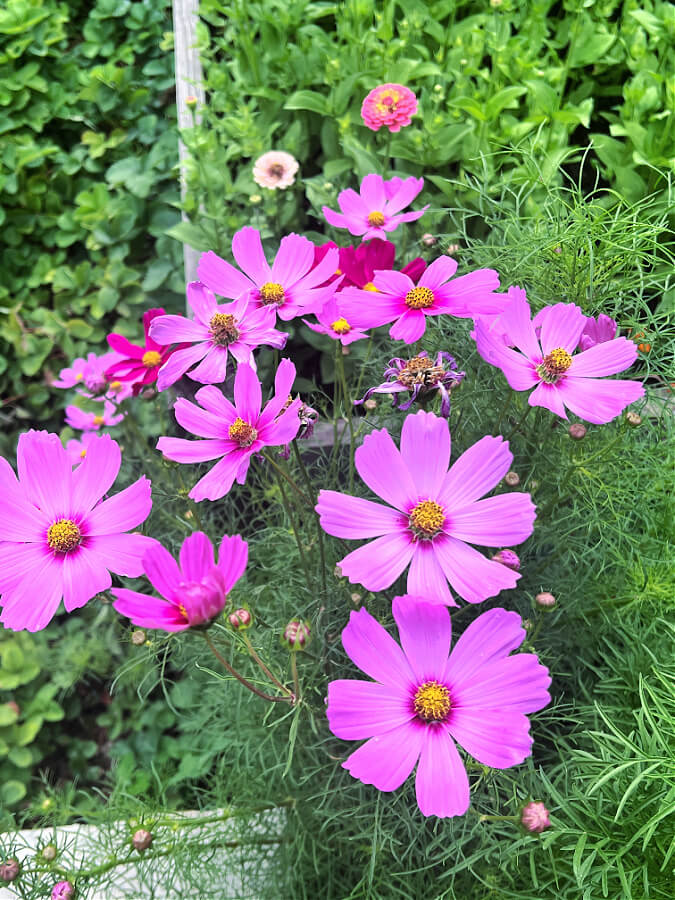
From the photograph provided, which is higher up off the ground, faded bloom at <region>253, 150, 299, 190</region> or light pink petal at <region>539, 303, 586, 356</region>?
light pink petal at <region>539, 303, 586, 356</region>

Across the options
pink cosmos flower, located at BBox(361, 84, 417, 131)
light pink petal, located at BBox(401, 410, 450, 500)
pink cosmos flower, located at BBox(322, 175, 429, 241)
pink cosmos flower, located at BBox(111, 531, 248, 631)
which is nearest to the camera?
pink cosmos flower, located at BBox(111, 531, 248, 631)

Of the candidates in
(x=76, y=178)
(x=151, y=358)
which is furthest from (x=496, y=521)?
(x=76, y=178)

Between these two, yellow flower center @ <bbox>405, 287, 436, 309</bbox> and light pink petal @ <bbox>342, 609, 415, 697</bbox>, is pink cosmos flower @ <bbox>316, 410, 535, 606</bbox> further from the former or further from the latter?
yellow flower center @ <bbox>405, 287, 436, 309</bbox>

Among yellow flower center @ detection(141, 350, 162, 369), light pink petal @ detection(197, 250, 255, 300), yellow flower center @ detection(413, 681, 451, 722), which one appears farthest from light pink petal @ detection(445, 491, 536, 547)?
yellow flower center @ detection(141, 350, 162, 369)

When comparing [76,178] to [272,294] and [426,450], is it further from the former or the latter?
[426,450]

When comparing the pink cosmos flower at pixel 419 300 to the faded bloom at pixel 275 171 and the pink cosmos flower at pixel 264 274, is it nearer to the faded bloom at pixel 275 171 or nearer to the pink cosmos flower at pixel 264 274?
the pink cosmos flower at pixel 264 274

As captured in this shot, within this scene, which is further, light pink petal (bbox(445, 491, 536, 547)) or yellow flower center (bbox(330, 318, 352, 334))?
yellow flower center (bbox(330, 318, 352, 334))

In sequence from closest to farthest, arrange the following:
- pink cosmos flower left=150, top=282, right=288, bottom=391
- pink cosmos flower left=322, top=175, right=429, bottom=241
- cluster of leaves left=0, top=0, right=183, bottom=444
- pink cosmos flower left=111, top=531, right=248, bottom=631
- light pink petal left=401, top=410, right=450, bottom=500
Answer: pink cosmos flower left=111, top=531, right=248, bottom=631 < light pink petal left=401, top=410, right=450, bottom=500 < pink cosmos flower left=150, top=282, right=288, bottom=391 < pink cosmos flower left=322, top=175, right=429, bottom=241 < cluster of leaves left=0, top=0, right=183, bottom=444
